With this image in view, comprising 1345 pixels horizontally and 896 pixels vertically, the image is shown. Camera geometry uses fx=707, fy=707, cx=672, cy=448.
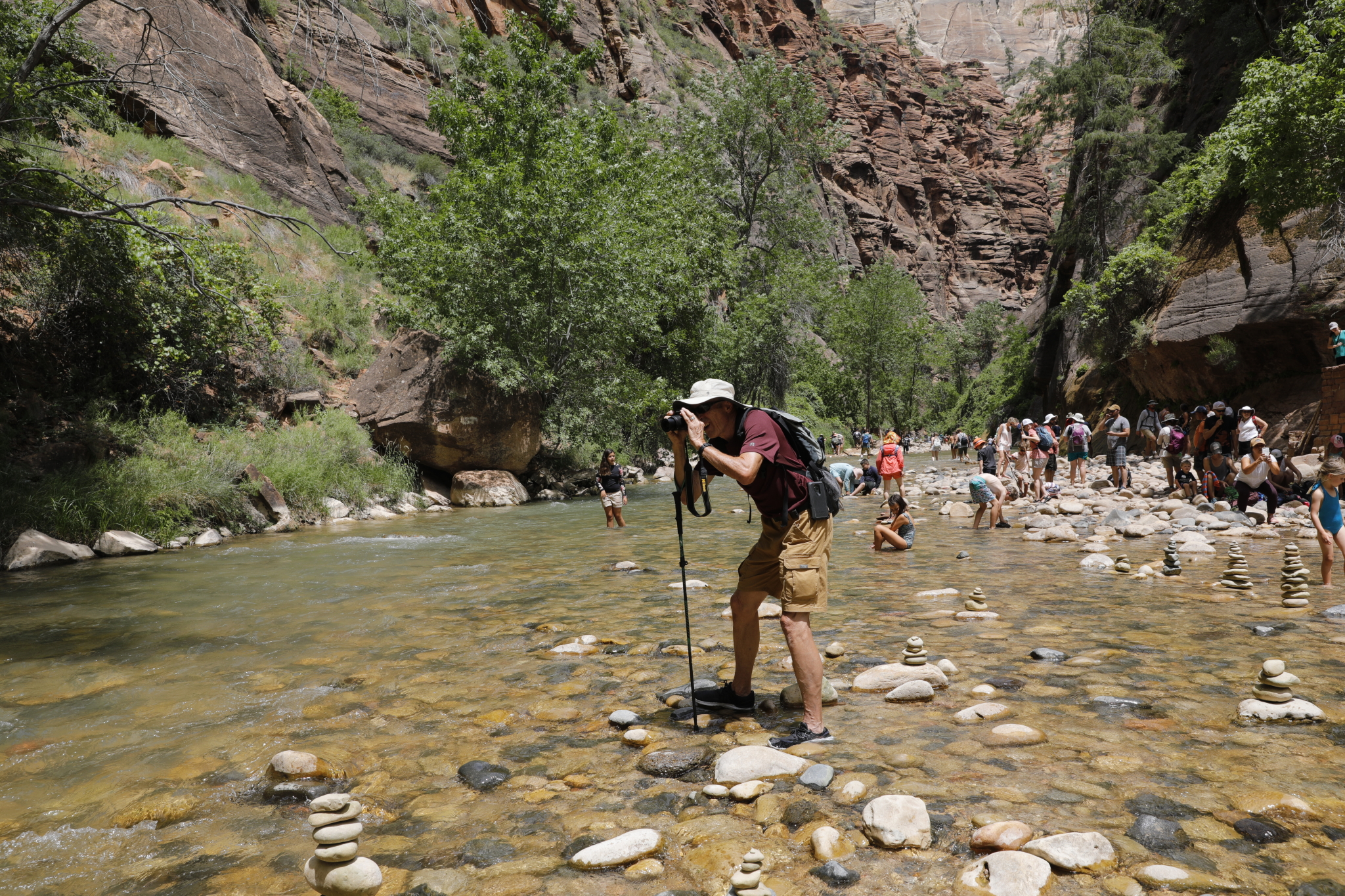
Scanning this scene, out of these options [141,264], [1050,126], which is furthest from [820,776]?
[1050,126]

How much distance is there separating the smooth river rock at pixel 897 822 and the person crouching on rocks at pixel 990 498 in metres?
11.1

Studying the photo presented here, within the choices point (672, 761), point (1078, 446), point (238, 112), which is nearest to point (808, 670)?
point (672, 761)

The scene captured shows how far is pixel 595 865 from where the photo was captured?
2.73 meters

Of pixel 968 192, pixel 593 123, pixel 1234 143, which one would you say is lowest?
pixel 1234 143

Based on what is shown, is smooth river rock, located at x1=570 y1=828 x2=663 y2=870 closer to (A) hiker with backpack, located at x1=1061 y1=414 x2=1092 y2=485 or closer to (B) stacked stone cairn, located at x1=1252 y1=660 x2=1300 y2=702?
(B) stacked stone cairn, located at x1=1252 y1=660 x2=1300 y2=702

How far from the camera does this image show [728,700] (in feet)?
14.2

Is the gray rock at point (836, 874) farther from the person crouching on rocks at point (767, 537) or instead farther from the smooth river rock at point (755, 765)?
the person crouching on rocks at point (767, 537)

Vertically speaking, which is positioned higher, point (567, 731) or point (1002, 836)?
point (1002, 836)

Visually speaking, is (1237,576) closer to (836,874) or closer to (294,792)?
(836,874)

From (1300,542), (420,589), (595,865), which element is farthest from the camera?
(1300,542)

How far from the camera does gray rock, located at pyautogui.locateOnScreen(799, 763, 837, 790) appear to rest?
3.29 meters

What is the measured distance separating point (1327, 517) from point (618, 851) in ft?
25.7

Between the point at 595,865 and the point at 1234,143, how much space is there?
84.0 ft

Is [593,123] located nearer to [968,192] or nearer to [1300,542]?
[1300,542]
